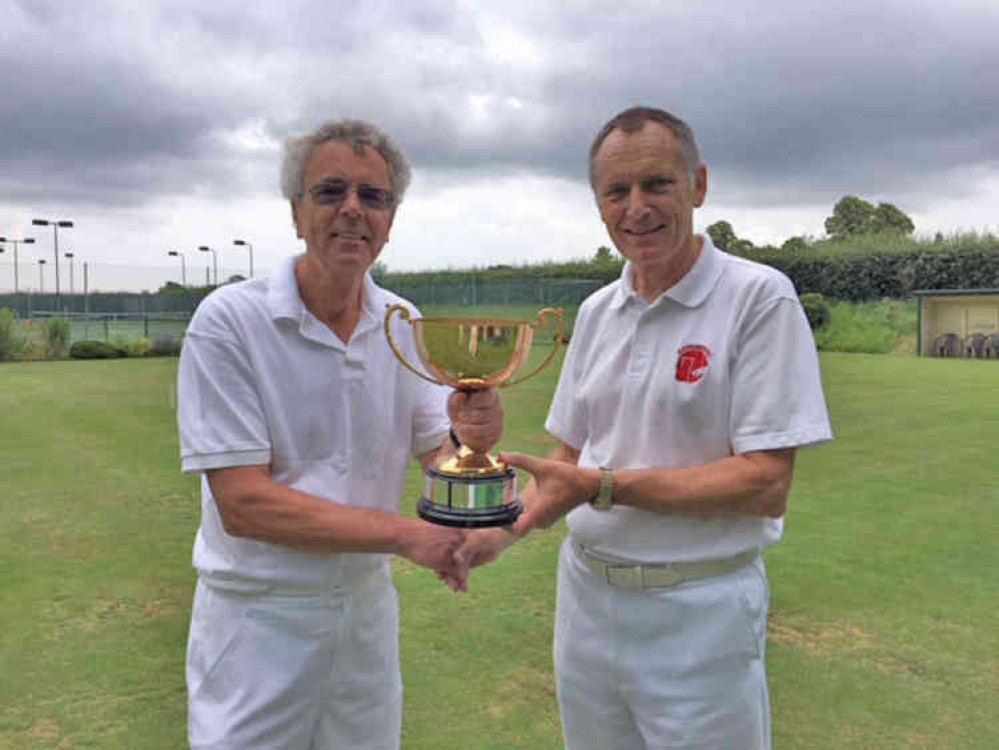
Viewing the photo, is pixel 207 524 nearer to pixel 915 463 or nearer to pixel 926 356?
pixel 915 463

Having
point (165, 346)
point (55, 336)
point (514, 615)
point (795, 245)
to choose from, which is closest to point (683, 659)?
point (514, 615)

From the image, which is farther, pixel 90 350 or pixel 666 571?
pixel 90 350

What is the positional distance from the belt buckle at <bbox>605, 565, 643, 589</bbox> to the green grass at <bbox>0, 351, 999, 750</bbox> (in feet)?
5.40

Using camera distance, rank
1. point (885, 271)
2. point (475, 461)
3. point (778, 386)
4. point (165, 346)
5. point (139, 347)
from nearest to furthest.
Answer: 1. point (778, 386)
2. point (475, 461)
3. point (139, 347)
4. point (165, 346)
5. point (885, 271)

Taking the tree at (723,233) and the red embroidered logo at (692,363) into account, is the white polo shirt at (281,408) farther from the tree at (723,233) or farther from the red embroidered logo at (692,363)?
the tree at (723,233)

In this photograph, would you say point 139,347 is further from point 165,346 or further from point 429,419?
point 429,419

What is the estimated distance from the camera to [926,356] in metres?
26.0

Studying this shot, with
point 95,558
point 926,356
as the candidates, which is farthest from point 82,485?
point 926,356

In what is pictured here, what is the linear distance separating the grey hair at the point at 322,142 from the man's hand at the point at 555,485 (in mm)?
823

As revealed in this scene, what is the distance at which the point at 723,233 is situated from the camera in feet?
152

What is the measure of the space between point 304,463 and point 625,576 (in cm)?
88

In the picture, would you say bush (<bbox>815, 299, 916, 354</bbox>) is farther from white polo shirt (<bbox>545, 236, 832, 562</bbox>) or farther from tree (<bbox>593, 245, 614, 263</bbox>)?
white polo shirt (<bbox>545, 236, 832, 562</bbox>)

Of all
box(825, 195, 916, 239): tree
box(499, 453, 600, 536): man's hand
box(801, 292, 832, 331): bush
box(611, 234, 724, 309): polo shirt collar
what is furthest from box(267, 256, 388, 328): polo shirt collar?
box(825, 195, 916, 239): tree

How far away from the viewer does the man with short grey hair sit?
2.11 metres
